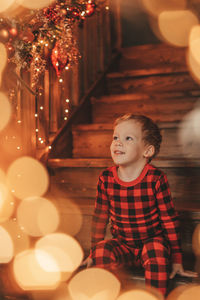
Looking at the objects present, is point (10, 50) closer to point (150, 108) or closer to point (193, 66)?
point (150, 108)

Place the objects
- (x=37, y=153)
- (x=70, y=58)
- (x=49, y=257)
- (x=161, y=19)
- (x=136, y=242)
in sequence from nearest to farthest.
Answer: (x=136, y=242) → (x=49, y=257) → (x=70, y=58) → (x=37, y=153) → (x=161, y=19)

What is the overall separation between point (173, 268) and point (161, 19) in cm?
350

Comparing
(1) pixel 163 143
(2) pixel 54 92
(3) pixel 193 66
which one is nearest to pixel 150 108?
(1) pixel 163 143

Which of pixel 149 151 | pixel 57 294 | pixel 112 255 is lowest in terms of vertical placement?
pixel 57 294

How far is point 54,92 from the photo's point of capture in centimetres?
226

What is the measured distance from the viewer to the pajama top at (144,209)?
1396mm

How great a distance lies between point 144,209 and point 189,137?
870mm

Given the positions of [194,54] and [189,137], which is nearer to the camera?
[189,137]

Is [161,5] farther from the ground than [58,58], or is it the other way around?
[161,5]

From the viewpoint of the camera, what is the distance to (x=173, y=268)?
1.32m

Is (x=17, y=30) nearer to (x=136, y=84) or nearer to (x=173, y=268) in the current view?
(x=173, y=268)

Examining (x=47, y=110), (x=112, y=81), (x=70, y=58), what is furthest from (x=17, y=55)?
(x=112, y=81)

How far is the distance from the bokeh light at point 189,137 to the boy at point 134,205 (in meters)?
0.67

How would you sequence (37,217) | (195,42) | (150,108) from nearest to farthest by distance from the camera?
(37,217), (150,108), (195,42)
